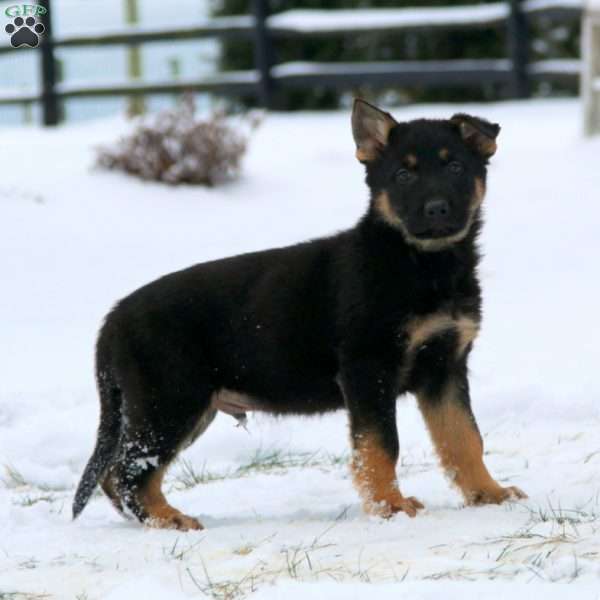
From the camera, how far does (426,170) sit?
4.96m

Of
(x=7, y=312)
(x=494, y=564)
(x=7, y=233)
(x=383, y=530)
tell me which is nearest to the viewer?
(x=494, y=564)

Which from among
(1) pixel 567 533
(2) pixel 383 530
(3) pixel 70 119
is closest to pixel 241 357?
(2) pixel 383 530

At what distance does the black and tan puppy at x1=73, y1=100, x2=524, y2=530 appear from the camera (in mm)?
4840

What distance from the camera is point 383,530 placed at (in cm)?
451

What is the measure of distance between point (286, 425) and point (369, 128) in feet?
7.17

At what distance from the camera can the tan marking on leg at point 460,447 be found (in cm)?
505

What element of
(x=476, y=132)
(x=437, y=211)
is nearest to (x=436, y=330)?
(x=437, y=211)

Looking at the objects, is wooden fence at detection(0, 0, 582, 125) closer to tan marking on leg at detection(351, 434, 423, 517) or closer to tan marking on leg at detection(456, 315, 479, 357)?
tan marking on leg at detection(456, 315, 479, 357)

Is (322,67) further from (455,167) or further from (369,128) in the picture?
(455,167)

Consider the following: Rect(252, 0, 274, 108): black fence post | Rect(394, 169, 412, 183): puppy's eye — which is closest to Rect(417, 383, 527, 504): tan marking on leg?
Rect(394, 169, 412, 183): puppy's eye

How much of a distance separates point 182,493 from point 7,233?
5956 mm

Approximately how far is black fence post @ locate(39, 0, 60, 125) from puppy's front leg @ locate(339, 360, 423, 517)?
543 inches

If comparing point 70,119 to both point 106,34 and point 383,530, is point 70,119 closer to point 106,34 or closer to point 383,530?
point 106,34

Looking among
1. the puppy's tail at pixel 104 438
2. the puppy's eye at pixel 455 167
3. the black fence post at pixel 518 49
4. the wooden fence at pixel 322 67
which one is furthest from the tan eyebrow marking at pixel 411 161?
the black fence post at pixel 518 49
